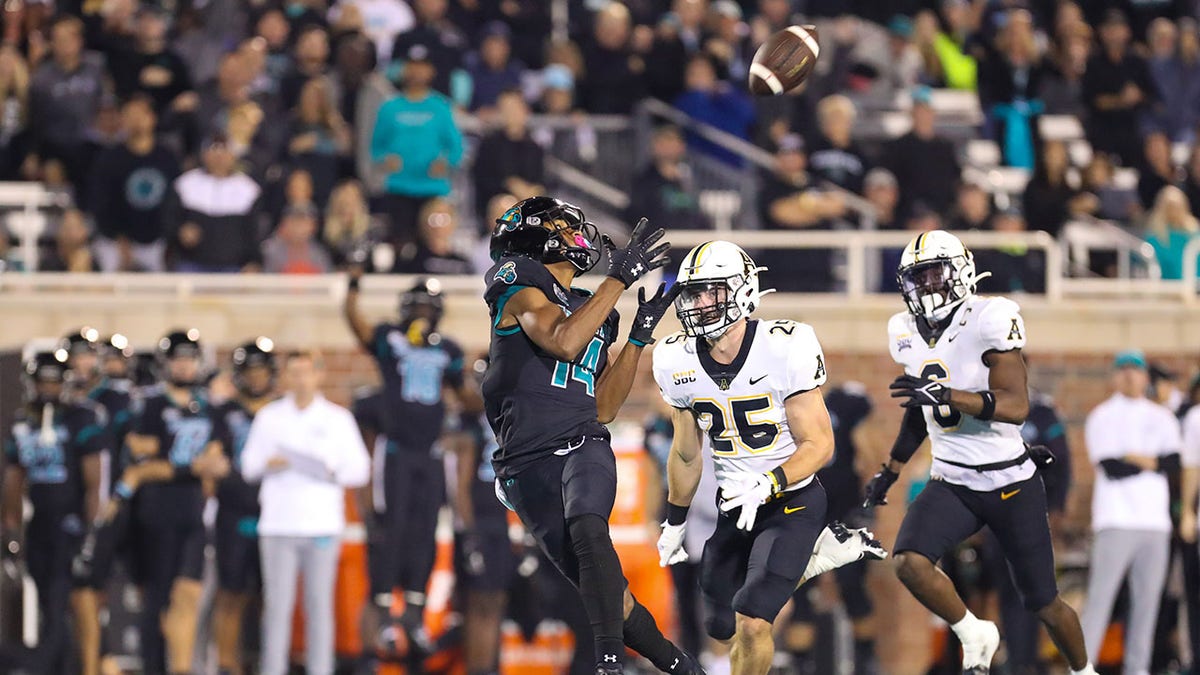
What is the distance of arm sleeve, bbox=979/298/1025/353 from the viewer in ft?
32.4

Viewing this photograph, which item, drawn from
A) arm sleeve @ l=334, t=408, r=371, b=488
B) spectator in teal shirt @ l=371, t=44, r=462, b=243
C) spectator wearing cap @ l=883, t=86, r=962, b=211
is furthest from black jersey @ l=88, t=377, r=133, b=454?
spectator wearing cap @ l=883, t=86, r=962, b=211

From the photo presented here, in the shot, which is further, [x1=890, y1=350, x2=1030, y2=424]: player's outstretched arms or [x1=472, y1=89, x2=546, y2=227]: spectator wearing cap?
[x1=472, y1=89, x2=546, y2=227]: spectator wearing cap

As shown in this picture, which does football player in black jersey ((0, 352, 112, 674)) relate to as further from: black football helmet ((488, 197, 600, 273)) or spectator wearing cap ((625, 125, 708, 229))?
black football helmet ((488, 197, 600, 273))

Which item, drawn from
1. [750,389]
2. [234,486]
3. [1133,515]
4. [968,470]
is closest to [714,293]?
[750,389]

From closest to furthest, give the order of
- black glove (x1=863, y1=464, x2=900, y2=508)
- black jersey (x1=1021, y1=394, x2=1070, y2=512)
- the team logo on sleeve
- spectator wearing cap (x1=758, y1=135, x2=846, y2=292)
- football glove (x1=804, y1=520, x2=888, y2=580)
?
the team logo on sleeve → football glove (x1=804, y1=520, x2=888, y2=580) → black glove (x1=863, y1=464, x2=900, y2=508) → black jersey (x1=1021, y1=394, x2=1070, y2=512) → spectator wearing cap (x1=758, y1=135, x2=846, y2=292)

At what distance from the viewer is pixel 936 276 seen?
9992mm

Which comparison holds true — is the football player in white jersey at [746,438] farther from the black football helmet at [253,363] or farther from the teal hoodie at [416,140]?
the teal hoodie at [416,140]

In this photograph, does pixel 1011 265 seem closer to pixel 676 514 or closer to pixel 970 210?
pixel 970 210

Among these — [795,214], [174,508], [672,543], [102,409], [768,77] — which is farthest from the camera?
[795,214]

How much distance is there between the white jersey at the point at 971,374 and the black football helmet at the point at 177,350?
525 cm

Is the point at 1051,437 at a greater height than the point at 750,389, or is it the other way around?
the point at 750,389

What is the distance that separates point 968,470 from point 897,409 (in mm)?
5416

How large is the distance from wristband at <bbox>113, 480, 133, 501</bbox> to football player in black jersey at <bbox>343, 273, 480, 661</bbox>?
159cm

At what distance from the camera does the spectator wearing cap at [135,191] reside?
1513cm
